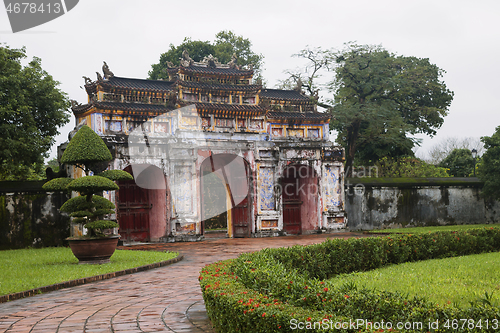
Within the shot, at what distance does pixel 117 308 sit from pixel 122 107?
14.4m

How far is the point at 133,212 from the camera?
2133 centimetres

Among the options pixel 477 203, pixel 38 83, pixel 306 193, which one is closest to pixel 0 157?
pixel 38 83

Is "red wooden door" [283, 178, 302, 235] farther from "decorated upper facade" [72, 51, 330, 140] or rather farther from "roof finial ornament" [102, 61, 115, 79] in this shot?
"roof finial ornament" [102, 61, 115, 79]

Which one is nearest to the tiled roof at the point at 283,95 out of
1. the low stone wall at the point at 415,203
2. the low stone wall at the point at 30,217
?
the low stone wall at the point at 415,203

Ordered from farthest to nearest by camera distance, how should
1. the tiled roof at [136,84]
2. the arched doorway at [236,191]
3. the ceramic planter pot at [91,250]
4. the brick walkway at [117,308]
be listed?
the arched doorway at [236,191] → the tiled roof at [136,84] → the ceramic planter pot at [91,250] → the brick walkway at [117,308]

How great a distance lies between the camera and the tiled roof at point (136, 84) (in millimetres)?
21000

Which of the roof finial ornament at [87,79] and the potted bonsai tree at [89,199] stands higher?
the roof finial ornament at [87,79]

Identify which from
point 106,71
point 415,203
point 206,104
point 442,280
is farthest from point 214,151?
point 442,280

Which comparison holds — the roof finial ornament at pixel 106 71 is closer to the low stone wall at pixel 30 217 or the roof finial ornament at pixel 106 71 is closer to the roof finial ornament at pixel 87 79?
the roof finial ornament at pixel 87 79

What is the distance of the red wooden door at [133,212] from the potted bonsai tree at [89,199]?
278 inches

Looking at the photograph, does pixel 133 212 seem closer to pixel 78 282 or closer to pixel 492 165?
pixel 78 282

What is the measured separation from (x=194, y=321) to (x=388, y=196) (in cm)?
2139

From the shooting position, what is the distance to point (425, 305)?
4.29 meters

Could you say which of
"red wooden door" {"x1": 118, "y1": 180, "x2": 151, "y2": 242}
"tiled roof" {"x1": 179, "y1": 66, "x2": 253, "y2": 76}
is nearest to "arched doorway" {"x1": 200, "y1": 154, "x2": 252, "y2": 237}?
"red wooden door" {"x1": 118, "y1": 180, "x2": 151, "y2": 242}
